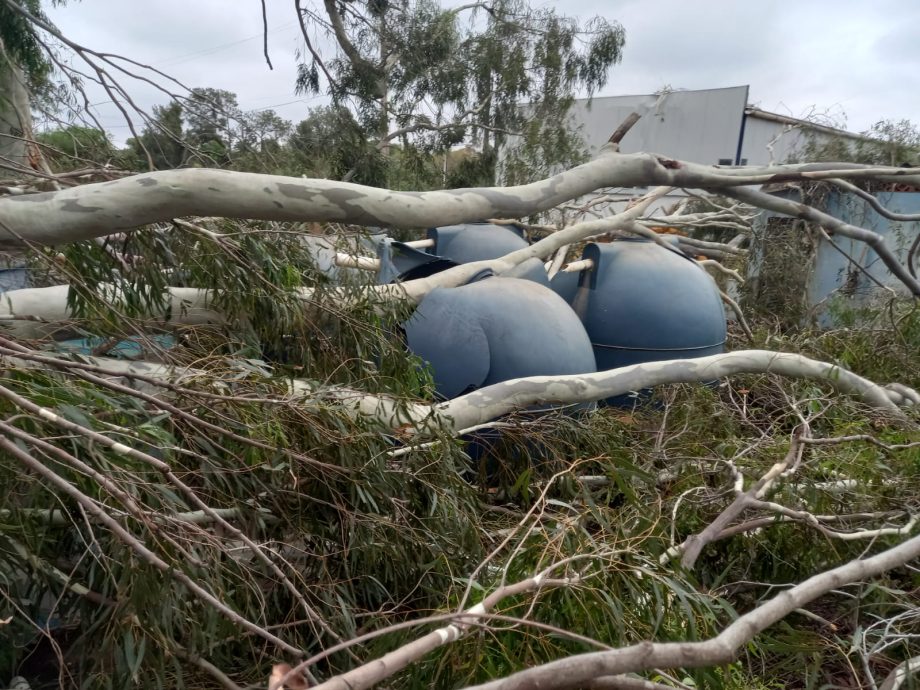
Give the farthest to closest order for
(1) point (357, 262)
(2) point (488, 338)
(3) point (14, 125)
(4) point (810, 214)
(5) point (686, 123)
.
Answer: (5) point (686, 123)
(3) point (14, 125)
(1) point (357, 262)
(2) point (488, 338)
(4) point (810, 214)

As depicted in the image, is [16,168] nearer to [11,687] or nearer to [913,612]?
[11,687]

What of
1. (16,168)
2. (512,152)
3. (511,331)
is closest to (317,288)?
(511,331)

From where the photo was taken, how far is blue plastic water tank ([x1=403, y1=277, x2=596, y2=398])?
11.7 feet

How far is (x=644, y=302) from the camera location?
183 inches

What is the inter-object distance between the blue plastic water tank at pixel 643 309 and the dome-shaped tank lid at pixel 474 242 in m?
0.96

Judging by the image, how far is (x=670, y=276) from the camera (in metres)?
4.79

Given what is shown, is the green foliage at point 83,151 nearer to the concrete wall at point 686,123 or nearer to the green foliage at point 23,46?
the green foliage at point 23,46

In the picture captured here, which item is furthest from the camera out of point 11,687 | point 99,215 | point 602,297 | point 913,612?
point 602,297

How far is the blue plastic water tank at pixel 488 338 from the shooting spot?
3.56m

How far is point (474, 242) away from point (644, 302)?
5.25 feet

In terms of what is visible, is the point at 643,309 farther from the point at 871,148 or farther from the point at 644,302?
the point at 871,148

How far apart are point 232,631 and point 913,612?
1.92 metres

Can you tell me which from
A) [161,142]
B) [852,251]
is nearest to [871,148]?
[852,251]

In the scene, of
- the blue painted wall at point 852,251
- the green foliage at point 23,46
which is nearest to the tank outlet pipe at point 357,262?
the green foliage at point 23,46
